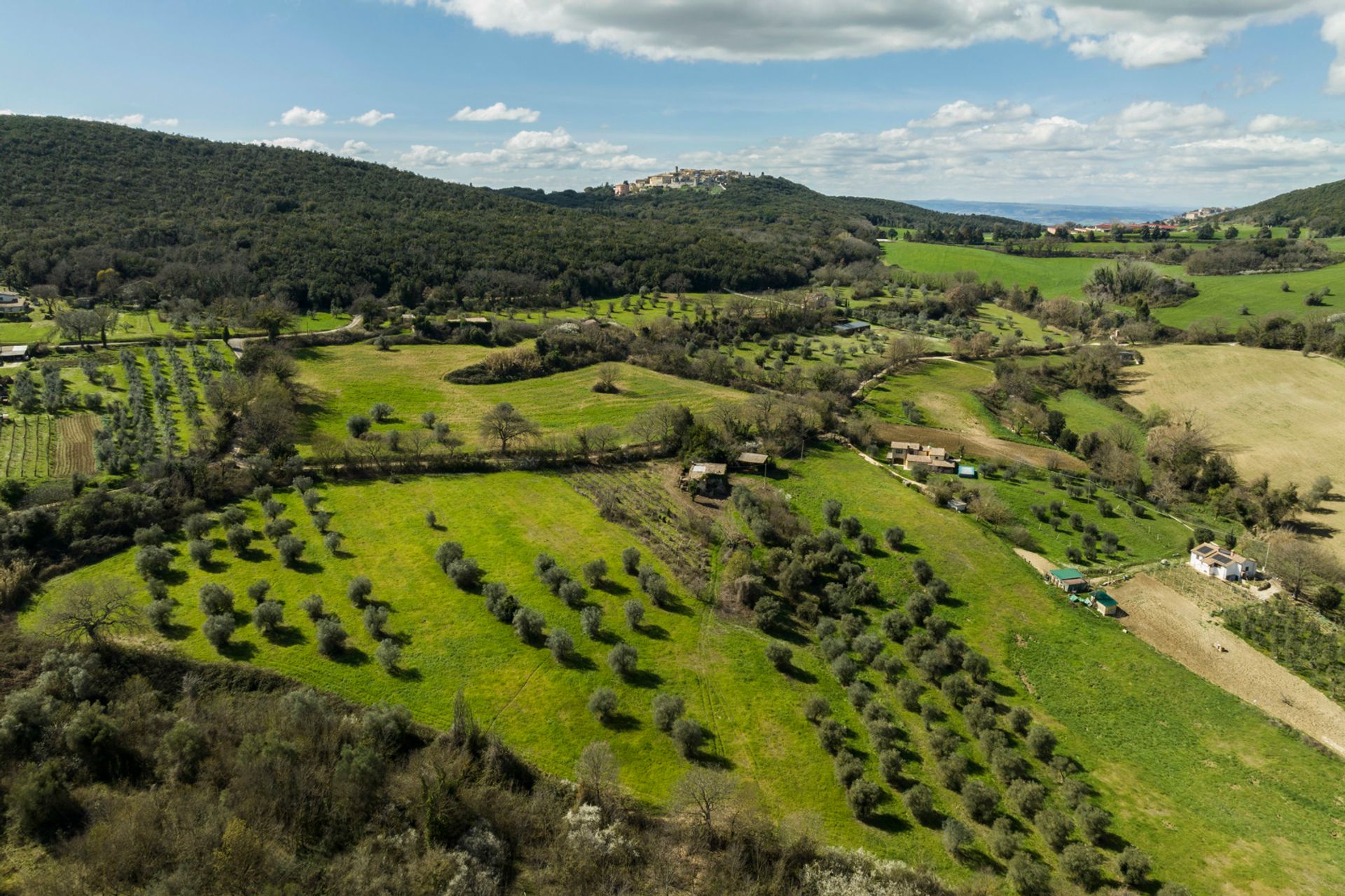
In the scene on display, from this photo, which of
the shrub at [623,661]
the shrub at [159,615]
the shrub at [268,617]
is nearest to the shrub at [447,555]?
the shrub at [268,617]

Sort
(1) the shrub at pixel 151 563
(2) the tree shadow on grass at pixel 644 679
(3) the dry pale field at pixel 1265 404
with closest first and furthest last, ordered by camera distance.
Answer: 1. (2) the tree shadow on grass at pixel 644 679
2. (1) the shrub at pixel 151 563
3. (3) the dry pale field at pixel 1265 404

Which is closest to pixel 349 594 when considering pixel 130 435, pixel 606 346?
pixel 130 435

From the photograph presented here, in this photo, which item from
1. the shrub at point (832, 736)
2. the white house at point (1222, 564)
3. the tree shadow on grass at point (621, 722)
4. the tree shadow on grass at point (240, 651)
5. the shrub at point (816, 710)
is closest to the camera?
the shrub at point (832, 736)

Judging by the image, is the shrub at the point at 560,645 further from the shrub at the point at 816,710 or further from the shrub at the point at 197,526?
the shrub at the point at 197,526

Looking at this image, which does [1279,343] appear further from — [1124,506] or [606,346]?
[606,346]

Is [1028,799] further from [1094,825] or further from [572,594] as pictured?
[572,594]

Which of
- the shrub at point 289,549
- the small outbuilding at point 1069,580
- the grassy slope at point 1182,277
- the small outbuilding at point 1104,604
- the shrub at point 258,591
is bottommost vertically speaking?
the small outbuilding at point 1104,604

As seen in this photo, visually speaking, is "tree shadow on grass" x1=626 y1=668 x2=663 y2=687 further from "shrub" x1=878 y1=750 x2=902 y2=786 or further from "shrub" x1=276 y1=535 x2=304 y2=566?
"shrub" x1=276 y1=535 x2=304 y2=566

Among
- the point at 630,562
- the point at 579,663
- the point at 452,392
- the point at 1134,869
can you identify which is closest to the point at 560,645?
the point at 579,663
